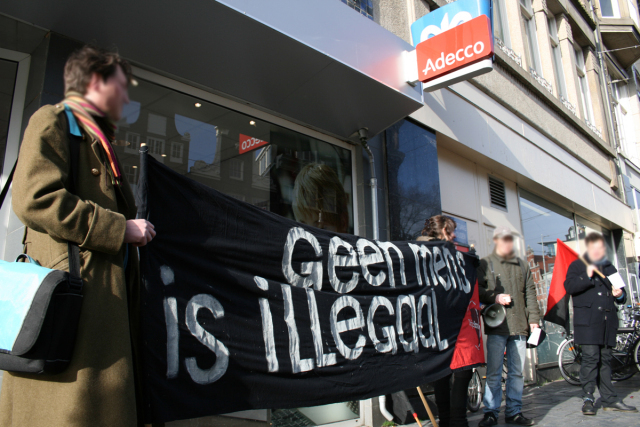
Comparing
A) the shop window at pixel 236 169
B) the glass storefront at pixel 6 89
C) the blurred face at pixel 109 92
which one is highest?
the glass storefront at pixel 6 89

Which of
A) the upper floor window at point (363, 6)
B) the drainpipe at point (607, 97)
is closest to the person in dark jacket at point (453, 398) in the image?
the upper floor window at point (363, 6)

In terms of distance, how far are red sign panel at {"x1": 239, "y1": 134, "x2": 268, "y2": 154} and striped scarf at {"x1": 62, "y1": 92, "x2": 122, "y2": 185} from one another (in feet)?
9.27

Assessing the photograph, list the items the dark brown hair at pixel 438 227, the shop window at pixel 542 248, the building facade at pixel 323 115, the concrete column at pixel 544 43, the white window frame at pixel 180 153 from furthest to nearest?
1. the concrete column at pixel 544 43
2. the shop window at pixel 542 248
3. the dark brown hair at pixel 438 227
4. the white window frame at pixel 180 153
5. the building facade at pixel 323 115

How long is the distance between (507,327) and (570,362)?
4161 mm

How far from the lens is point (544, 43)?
11320 millimetres

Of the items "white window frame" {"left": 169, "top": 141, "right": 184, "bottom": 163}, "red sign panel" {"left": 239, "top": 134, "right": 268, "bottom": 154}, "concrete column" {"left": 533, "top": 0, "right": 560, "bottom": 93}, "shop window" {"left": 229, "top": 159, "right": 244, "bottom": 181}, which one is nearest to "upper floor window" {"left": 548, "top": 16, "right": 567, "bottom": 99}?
"concrete column" {"left": 533, "top": 0, "right": 560, "bottom": 93}

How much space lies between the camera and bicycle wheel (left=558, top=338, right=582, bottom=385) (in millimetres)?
7488

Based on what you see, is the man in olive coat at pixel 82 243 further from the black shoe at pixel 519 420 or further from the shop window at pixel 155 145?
the black shoe at pixel 519 420

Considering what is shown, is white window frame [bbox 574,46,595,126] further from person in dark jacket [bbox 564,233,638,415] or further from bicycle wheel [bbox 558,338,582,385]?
person in dark jacket [bbox 564,233,638,415]

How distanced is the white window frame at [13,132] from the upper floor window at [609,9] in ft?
59.4

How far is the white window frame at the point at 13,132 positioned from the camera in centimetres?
313

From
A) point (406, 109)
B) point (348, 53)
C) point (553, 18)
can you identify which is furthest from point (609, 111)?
point (348, 53)

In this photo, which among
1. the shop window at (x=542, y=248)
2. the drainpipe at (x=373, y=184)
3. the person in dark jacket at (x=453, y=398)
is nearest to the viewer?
the person in dark jacket at (x=453, y=398)

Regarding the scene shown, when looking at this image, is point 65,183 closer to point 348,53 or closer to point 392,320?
point 392,320
